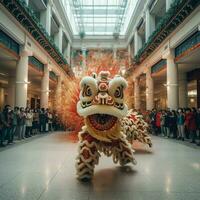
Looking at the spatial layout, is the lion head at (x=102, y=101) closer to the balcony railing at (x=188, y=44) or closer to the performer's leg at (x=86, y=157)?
the performer's leg at (x=86, y=157)

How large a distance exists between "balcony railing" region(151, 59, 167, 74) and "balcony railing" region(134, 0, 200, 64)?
41.3 inches

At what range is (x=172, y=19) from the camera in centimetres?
1199

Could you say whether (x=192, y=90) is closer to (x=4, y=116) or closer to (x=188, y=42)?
(x=188, y=42)

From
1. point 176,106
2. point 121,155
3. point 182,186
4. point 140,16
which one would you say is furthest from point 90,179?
point 140,16

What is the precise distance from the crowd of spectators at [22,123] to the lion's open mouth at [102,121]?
220 inches

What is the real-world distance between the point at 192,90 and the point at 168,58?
6.01 meters

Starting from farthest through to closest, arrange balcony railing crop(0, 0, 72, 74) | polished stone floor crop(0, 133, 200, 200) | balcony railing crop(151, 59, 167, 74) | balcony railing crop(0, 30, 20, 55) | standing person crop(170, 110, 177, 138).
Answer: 1. balcony railing crop(151, 59, 167, 74)
2. standing person crop(170, 110, 177, 138)
3. balcony railing crop(0, 30, 20, 55)
4. balcony railing crop(0, 0, 72, 74)
5. polished stone floor crop(0, 133, 200, 200)

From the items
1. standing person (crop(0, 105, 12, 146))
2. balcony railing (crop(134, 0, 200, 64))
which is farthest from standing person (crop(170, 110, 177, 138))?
standing person (crop(0, 105, 12, 146))

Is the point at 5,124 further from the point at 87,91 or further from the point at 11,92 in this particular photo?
the point at 11,92

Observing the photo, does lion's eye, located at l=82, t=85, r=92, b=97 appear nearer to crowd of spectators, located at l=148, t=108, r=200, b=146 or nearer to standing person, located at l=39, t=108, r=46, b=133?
crowd of spectators, located at l=148, t=108, r=200, b=146

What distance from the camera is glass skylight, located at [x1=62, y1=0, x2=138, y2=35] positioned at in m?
22.0

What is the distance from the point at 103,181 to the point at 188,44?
9.82 m

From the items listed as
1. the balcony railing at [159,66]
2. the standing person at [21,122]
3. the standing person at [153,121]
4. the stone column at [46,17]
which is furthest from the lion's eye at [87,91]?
the stone column at [46,17]

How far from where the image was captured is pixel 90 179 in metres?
4.33
